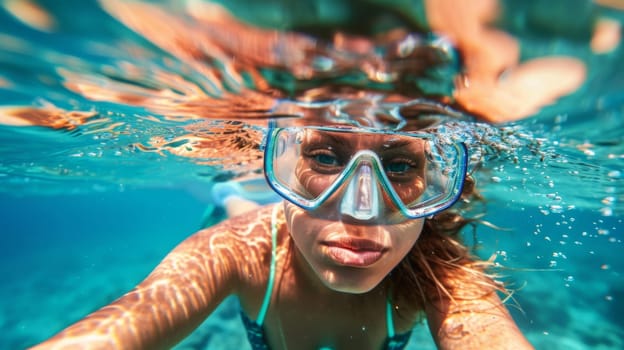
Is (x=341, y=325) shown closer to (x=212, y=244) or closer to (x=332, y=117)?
(x=212, y=244)

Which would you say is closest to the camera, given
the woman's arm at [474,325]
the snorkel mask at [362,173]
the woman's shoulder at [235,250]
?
the woman's arm at [474,325]

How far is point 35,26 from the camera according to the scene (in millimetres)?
2795

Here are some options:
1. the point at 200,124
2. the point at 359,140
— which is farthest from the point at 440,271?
the point at 200,124

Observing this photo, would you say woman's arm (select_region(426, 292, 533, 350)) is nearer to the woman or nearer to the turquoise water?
the woman

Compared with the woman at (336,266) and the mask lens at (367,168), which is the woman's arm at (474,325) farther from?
the mask lens at (367,168)

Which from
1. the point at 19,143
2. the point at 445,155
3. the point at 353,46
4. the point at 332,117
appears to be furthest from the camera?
the point at 19,143

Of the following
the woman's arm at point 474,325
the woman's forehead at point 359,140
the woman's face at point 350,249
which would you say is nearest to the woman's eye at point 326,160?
the woman's forehead at point 359,140

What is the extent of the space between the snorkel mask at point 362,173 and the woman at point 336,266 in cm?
1

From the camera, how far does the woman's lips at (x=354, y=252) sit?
270 centimetres

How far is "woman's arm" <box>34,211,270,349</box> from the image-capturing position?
2.35 m

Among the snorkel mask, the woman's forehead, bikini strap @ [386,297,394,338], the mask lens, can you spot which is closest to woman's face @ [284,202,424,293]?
the snorkel mask

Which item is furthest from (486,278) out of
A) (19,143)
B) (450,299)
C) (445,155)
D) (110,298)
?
(110,298)

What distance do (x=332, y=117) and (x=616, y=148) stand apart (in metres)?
5.32

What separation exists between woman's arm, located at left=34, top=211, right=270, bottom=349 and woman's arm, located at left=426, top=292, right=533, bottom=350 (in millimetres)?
1861
